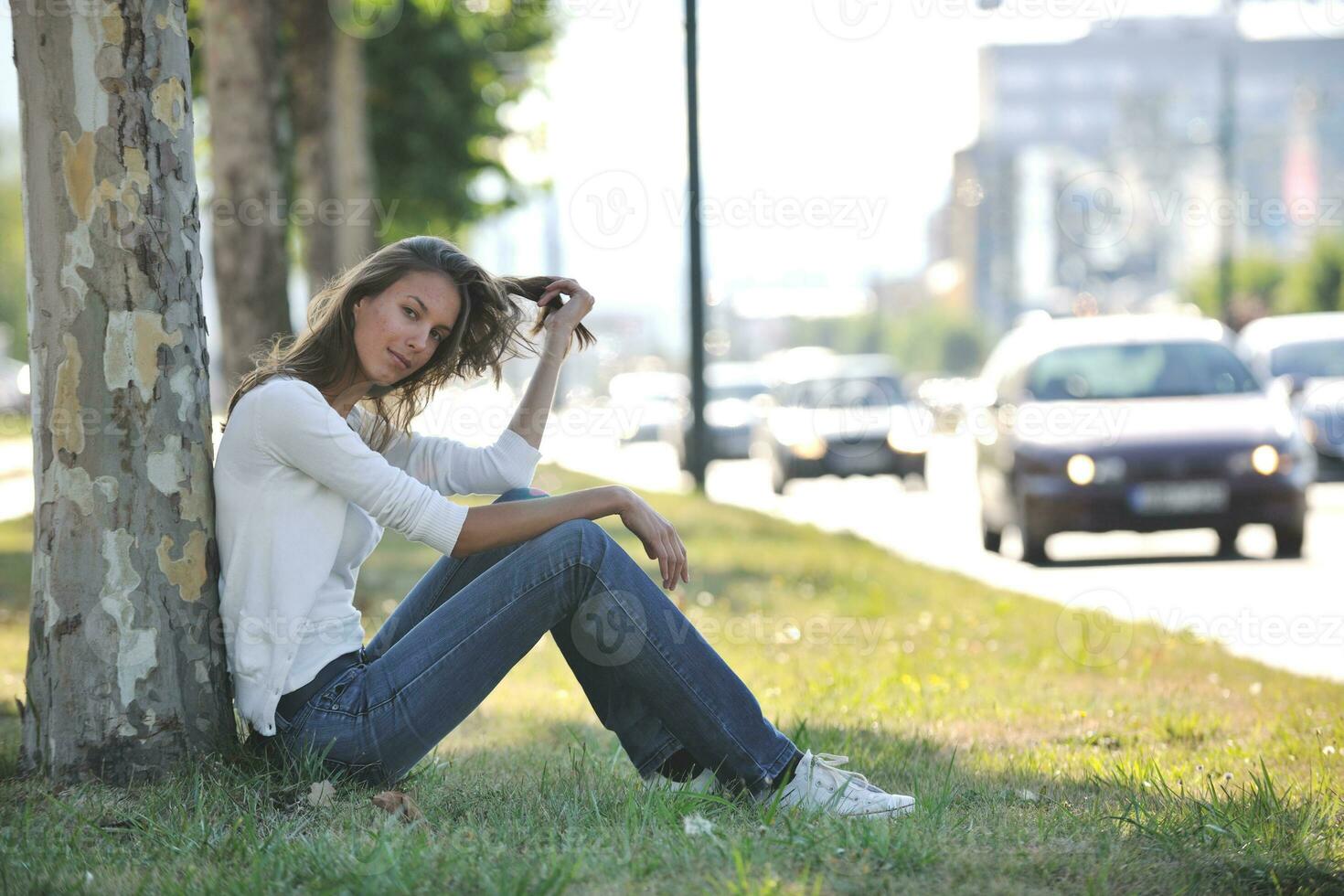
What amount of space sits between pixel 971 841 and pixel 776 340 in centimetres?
11083

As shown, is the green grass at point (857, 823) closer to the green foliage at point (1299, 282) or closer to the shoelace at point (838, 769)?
the shoelace at point (838, 769)

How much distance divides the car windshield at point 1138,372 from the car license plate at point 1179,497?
90cm

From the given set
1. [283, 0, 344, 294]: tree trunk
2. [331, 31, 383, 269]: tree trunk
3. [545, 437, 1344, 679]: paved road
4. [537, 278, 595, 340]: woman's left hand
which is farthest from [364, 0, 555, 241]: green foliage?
[537, 278, 595, 340]: woman's left hand

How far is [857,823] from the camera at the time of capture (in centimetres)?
345

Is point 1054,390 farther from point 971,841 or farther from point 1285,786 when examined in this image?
point 971,841

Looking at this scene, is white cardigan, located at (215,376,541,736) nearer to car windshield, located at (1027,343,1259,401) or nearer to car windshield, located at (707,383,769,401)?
car windshield, located at (1027,343,1259,401)

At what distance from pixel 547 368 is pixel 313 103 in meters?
11.3

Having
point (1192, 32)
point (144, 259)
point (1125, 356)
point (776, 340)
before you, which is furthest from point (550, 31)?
point (776, 340)

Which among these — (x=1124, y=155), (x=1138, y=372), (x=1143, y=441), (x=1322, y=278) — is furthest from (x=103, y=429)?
(x=1124, y=155)

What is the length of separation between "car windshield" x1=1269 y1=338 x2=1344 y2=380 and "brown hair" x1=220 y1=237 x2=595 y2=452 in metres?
16.3

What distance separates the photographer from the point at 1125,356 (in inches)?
468

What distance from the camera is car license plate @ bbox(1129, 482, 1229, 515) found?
11016 millimetres

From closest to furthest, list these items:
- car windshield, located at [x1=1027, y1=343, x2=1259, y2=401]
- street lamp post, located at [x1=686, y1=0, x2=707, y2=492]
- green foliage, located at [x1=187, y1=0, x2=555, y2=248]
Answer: car windshield, located at [x1=1027, y1=343, x2=1259, y2=401] < street lamp post, located at [x1=686, y1=0, x2=707, y2=492] < green foliage, located at [x1=187, y1=0, x2=555, y2=248]

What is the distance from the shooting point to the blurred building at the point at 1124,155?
98.9 metres
